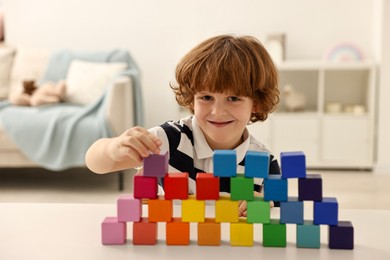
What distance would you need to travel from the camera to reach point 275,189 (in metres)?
0.91

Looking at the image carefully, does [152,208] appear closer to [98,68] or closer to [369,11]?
[98,68]

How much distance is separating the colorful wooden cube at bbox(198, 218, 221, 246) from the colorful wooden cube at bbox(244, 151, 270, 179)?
0.10 meters

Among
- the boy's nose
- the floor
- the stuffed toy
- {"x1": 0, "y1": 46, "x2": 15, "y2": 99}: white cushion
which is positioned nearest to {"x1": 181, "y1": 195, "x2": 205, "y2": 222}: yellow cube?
the boy's nose

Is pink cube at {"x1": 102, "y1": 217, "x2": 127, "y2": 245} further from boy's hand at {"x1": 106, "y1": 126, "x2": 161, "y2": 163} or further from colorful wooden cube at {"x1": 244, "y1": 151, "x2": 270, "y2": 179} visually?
colorful wooden cube at {"x1": 244, "y1": 151, "x2": 270, "y2": 179}

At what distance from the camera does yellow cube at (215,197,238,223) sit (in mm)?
916

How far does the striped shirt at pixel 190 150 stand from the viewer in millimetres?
1247

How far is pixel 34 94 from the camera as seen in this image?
4.25 meters

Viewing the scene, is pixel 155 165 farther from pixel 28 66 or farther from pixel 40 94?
pixel 28 66

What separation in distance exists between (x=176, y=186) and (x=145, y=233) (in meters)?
0.08

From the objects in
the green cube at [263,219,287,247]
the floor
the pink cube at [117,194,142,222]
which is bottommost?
the floor

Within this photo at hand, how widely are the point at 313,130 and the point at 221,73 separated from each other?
3.58 m

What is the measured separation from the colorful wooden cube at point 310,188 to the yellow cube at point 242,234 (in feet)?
0.30

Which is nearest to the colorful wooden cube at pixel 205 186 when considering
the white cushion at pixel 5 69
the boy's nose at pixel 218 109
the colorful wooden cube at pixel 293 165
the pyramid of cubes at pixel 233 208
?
the pyramid of cubes at pixel 233 208

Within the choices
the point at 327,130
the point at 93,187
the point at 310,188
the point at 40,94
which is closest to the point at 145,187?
the point at 310,188
